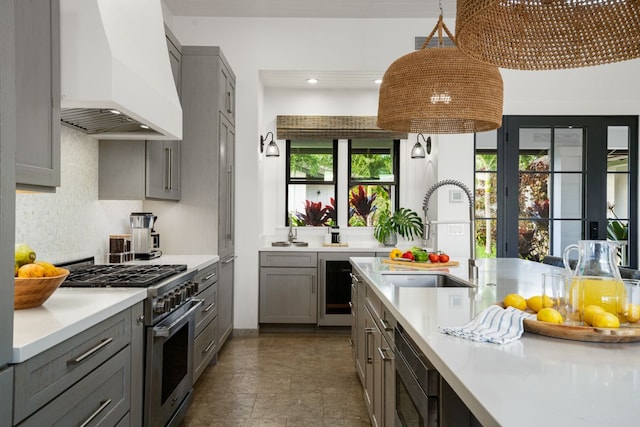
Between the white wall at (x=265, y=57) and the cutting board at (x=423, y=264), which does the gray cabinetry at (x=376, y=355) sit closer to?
the cutting board at (x=423, y=264)

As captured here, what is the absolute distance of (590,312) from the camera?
1298 mm

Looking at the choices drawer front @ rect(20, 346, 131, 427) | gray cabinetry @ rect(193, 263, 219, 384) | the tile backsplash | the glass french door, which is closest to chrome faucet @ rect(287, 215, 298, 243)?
gray cabinetry @ rect(193, 263, 219, 384)

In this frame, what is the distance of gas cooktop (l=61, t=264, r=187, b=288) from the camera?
223 cm

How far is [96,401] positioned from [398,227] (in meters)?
3.87

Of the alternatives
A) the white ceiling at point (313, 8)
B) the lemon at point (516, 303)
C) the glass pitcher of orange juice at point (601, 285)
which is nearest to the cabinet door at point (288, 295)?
the white ceiling at point (313, 8)

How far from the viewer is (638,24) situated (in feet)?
4.27

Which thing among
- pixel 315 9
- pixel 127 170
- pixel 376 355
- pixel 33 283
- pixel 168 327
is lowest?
pixel 376 355

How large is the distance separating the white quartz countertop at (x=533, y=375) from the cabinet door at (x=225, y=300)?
8.69 feet

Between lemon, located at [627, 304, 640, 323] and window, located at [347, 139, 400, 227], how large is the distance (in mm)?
4311

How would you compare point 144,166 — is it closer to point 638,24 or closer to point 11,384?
point 11,384

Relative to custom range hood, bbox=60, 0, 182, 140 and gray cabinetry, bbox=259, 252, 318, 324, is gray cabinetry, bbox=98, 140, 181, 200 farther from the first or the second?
gray cabinetry, bbox=259, 252, 318, 324

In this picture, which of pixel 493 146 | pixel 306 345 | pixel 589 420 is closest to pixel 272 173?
pixel 306 345

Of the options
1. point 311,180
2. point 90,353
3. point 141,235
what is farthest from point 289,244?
point 90,353

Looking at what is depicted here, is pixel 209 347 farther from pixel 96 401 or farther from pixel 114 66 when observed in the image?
pixel 114 66
